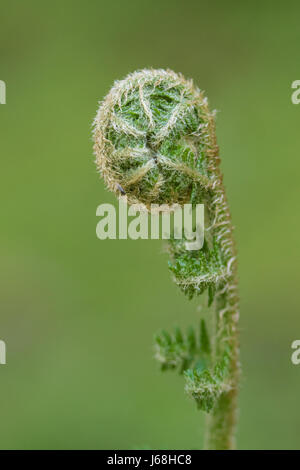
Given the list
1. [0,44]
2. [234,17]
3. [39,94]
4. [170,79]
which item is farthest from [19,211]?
[170,79]

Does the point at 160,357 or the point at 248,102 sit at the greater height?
the point at 248,102

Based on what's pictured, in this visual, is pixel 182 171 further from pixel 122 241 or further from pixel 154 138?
pixel 122 241

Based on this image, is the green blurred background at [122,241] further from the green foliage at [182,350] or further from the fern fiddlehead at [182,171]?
the fern fiddlehead at [182,171]

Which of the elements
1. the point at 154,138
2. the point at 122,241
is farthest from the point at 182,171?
the point at 122,241

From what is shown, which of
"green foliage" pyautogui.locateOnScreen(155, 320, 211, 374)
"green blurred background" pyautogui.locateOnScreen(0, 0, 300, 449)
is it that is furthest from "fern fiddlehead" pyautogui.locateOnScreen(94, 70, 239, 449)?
"green blurred background" pyautogui.locateOnScreen(0, 0, 300, 449)

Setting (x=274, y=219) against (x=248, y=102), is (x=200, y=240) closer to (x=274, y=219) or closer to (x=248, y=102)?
(x=274, y=219)

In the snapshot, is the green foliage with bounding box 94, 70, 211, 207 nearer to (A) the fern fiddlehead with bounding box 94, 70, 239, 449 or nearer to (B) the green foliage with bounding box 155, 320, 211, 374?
(A) the fern fiddlehead with bounding box 94, 70, 239, 449
